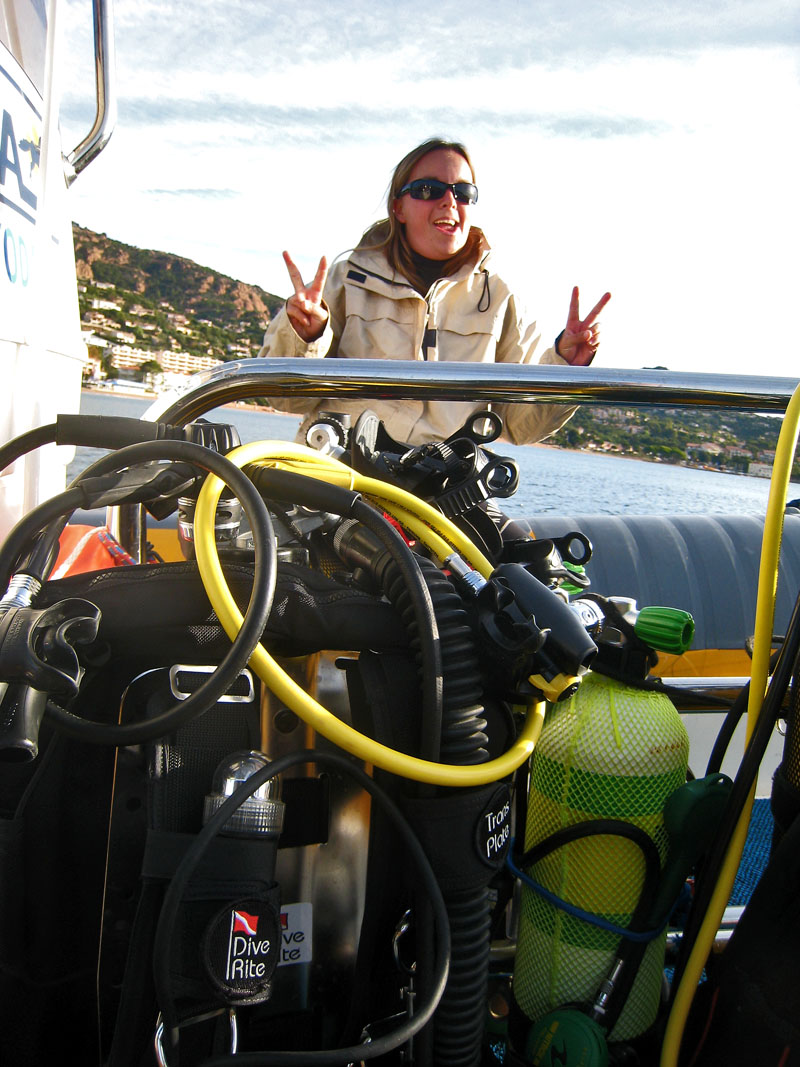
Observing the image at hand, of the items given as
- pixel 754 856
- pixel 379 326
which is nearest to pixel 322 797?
pixel 379 326

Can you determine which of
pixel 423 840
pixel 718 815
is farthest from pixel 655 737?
pixel 423 840

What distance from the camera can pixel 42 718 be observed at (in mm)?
604

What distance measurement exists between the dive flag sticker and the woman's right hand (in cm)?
134

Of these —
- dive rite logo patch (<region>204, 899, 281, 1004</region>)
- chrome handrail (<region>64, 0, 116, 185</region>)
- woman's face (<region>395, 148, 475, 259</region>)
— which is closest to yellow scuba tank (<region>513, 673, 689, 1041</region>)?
dive rite logo patch (<region>204, 899, 281, 1004</region>)

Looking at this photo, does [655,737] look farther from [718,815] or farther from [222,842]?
[222,842]

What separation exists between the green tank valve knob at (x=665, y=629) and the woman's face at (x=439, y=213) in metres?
1.56

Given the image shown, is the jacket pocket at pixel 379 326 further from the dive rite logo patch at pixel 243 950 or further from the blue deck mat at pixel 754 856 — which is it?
the dive rite logo patch at pixel 243 950

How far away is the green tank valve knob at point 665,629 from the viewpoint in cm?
82

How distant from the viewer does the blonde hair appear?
2.16 metres

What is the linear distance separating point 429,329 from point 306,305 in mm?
532

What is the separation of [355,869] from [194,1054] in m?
0.21

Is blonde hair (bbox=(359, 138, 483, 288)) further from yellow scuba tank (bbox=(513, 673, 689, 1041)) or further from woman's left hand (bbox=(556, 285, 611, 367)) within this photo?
yellow scuba tank (bbox=(513, 673, 689, 1041))

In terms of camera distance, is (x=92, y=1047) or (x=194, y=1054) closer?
(x=194, y=1054)

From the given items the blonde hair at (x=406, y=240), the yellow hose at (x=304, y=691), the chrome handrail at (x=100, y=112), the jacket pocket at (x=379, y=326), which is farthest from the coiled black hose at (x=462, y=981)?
the blonde hair at (x=406, y=240)
